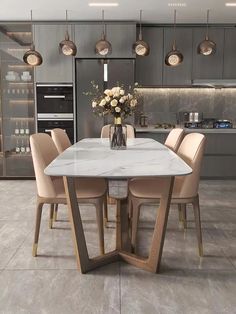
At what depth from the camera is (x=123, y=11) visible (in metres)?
4.35

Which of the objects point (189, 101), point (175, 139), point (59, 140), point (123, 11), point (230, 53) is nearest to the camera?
point (175, 139)

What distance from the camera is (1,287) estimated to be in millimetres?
2004

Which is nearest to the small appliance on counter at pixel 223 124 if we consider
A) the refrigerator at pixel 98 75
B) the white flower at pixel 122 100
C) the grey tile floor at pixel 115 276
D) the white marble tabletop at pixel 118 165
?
the refrigerator at pixel 98 75

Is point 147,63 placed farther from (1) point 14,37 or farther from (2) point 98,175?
(2) point 98,175

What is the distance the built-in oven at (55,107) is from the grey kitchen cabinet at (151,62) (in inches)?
43.9

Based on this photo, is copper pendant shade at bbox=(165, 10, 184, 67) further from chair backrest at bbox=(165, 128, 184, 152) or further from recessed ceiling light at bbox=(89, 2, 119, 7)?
chair backrest at bbox=(165, 128, 184, 152)

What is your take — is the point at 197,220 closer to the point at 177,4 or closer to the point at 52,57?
the point at 177,4

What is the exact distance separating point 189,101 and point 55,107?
217 centimetres

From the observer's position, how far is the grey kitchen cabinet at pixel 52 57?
4789mm

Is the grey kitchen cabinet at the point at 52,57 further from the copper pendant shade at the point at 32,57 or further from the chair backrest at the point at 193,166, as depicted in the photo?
the chair backrest at the point at 193,166

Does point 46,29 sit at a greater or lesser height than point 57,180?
greater

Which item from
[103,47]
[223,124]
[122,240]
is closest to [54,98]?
[103,47]

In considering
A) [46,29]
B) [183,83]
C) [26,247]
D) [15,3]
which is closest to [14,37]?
[46,29]

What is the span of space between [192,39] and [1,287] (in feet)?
14.4
